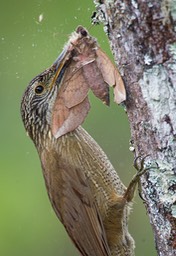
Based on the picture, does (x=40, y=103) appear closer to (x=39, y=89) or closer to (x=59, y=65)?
(x=39, y=89)

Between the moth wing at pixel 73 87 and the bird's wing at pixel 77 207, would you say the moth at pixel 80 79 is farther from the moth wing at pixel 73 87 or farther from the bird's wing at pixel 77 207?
the bird's wing at pixel 77 207

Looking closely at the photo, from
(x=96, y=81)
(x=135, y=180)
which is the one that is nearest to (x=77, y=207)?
(x=135, y=180)

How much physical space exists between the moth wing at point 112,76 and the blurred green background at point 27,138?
9.55ft

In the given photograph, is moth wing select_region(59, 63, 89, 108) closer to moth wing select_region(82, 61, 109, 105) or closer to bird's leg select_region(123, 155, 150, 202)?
moth wing select_region(82, 61, 109, 105)

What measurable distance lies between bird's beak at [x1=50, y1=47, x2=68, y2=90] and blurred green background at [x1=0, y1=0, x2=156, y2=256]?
235cm

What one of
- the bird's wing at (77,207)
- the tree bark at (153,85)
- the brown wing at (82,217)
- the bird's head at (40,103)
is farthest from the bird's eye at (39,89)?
the tree bark at (153,85)

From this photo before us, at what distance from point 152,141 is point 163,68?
42cm

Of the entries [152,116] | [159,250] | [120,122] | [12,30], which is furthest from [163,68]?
[12,30]

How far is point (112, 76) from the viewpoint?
5.48 metres

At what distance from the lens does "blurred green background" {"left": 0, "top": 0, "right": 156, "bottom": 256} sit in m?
8.94

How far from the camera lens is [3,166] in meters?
9.13

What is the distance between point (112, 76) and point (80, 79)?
0.37m

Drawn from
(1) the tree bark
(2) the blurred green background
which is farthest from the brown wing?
(2) the blurred green background

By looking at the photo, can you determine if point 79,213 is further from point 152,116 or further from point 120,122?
point 120,122
